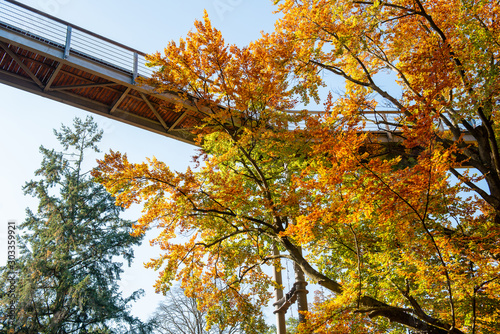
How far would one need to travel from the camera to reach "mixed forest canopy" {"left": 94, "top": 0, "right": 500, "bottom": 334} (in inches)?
→ 170

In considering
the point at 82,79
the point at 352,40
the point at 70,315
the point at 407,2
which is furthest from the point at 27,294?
the point at 407,2

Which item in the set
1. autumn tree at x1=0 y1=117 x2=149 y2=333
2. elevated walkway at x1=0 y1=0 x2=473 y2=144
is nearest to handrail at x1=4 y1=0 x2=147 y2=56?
elevated walkway at x1=0 y1=0 x2=473 y2=144

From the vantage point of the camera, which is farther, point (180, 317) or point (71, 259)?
point (180, 317)

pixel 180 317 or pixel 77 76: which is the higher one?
pixel 77 76

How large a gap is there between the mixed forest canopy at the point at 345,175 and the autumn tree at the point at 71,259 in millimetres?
6764

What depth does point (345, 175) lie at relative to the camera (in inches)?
204

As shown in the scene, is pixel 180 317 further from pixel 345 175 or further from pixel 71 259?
pixel 345 175

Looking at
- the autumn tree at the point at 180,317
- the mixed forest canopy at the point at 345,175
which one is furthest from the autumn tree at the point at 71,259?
the mixed forest canopy at the point at 345,175

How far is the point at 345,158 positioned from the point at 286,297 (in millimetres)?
4546

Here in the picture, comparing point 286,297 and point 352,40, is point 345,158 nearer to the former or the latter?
point 352,40

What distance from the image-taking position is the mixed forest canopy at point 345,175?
4.32 metres

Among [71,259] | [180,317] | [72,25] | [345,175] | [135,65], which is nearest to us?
[345,175]

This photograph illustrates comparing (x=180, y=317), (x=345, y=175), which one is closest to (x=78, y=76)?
(x=345, y=175)

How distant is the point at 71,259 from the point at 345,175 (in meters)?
10.3
